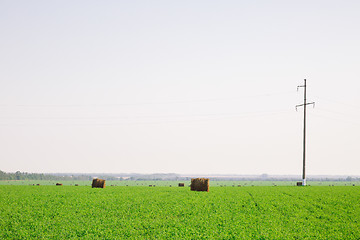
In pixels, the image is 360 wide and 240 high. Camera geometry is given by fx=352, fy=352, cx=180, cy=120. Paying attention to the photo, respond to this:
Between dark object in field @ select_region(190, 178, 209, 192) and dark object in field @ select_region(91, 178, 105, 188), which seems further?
dark object in field @ select_region(91, 178, 105, 188)

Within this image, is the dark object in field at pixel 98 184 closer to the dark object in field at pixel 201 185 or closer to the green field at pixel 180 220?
the dark object in field at pixel 201 185

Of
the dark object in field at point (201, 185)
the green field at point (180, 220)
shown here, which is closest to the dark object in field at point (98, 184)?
the dark object in field at point (201, 185)

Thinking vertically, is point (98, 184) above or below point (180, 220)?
below

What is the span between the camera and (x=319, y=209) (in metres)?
26.2

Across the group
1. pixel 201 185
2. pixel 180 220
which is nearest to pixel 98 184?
pixel 201 185

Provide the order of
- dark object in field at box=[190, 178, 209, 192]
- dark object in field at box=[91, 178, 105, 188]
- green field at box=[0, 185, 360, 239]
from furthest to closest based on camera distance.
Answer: dark object in field at box=[91, 178, 105, 188] → dark object in field at box=[190, 178, 209, 192] → green field at box=[0, 185, 360, 239]

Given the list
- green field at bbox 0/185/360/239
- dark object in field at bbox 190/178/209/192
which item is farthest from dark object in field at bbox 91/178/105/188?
green field at bbox 0/185/360/239

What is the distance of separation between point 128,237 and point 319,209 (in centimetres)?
1575

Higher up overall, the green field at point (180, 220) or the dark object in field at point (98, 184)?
the green field at point (180, 220)

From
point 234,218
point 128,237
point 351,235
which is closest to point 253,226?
point 234,218

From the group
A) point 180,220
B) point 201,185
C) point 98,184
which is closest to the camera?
point 180,220

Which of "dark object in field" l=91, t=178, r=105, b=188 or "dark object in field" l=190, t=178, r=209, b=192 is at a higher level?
"dark object in field" l=190, t=178, r=209, b=192

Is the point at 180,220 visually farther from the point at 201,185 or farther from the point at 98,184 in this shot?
the point at 98,184

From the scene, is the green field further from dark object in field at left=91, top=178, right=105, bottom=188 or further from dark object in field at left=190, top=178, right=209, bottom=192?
dark object in field at left=91, top=178, right=105, bottom=188
